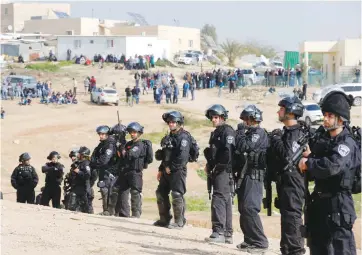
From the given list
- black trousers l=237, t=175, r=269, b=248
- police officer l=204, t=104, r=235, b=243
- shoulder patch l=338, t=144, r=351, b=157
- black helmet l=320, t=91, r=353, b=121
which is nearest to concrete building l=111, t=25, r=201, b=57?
police officer l=204, t=104, r=235, b=243

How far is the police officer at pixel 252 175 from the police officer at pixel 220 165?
1.49 feet

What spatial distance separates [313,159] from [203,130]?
111ft

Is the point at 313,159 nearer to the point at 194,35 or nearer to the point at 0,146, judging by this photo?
the point at 0,146

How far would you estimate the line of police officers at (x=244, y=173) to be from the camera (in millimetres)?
7633

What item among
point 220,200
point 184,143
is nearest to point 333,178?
point 220,200

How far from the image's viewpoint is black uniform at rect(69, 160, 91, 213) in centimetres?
1602

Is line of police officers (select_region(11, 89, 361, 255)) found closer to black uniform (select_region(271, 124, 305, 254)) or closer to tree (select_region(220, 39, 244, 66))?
black uniform (select_region(271, 124, 305, 254))

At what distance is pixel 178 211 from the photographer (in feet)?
42.3

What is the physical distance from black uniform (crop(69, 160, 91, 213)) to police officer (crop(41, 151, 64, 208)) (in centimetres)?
87

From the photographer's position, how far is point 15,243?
10.1m

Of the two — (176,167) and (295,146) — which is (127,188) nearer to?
(176,167)

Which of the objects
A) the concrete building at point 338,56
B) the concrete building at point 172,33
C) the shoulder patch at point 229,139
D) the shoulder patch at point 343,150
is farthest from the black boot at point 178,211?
→ the concrete building at point 172,33

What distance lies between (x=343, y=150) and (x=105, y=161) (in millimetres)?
7980

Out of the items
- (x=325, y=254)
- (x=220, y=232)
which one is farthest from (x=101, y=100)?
(x=325, y=254)
